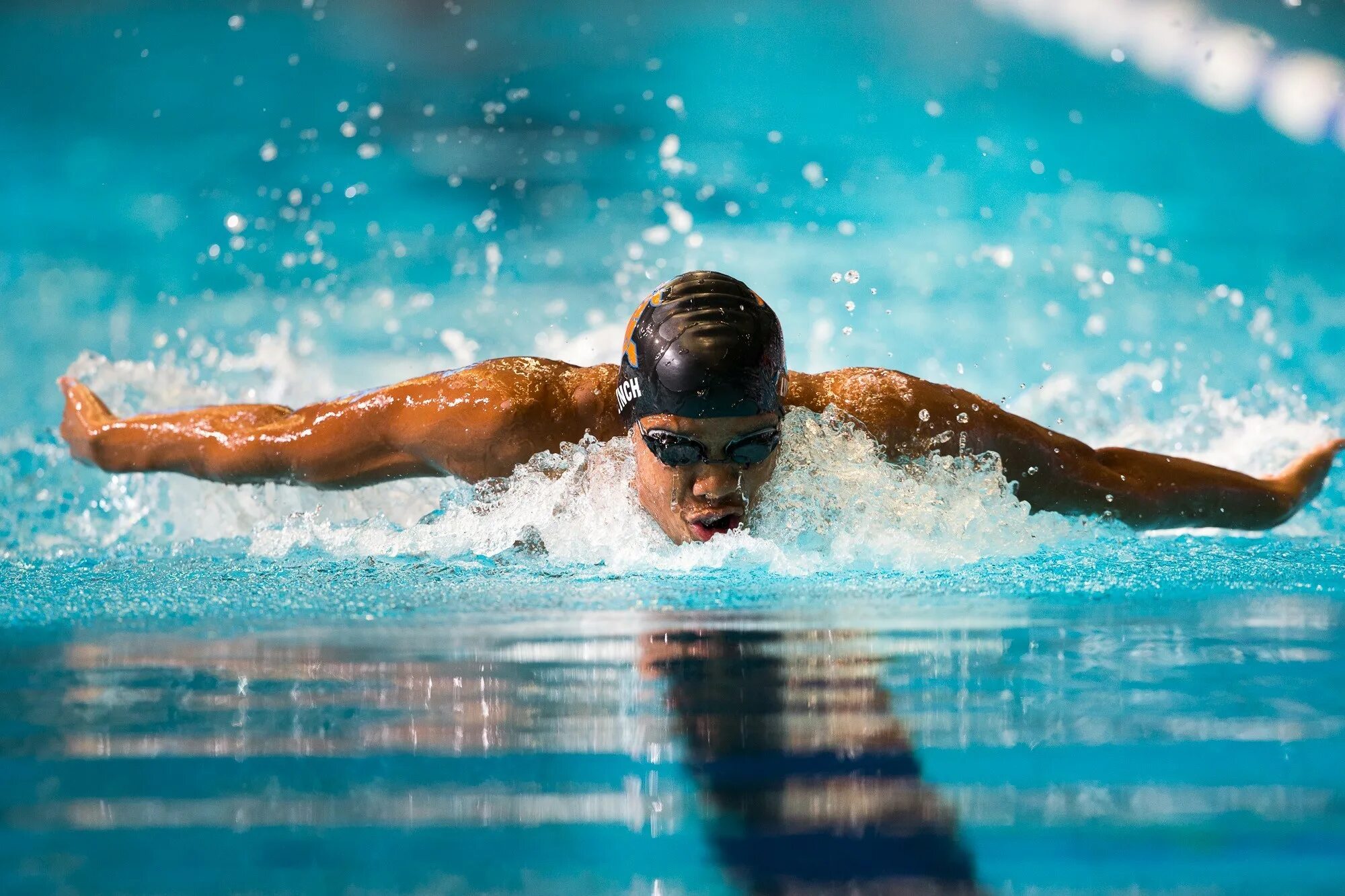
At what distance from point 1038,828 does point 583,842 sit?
0.32m

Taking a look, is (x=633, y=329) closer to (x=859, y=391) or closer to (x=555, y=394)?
(x=555, y=394)

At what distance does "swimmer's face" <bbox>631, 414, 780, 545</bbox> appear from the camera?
2.20m

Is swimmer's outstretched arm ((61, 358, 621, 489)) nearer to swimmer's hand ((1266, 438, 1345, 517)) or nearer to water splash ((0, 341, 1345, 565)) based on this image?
water splash ((0, 341, 1345, 565))

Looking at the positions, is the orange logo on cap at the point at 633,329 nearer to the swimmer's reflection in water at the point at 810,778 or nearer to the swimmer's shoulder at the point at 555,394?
the swimmer's shoulder at the point at 555,394

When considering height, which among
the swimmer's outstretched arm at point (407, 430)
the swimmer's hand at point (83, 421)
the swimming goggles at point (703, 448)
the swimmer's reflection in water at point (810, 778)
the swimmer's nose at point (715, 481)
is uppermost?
the swimmer's hand at point (83, 421)

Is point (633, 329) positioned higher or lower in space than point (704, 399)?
higher

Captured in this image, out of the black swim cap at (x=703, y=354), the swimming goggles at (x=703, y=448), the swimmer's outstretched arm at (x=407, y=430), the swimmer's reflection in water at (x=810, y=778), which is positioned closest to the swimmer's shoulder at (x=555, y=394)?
the swimmer's outstretched arm at (x=407, y=430)

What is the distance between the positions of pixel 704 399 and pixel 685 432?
3.2 inches

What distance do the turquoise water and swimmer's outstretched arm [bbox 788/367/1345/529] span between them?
0.26 feet

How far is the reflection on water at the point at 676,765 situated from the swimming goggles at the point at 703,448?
0.79 metres

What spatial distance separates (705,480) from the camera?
225 centimetres

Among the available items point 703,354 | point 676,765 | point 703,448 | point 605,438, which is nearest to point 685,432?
point 703,448

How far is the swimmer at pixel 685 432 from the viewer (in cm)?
221

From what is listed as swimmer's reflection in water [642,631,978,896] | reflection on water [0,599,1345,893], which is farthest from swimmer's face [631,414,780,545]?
swimmer's reflection in water [642,631,978,896]
